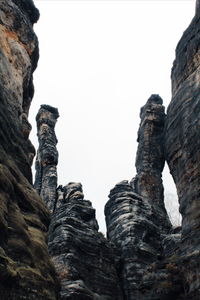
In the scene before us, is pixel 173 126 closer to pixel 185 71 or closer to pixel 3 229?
pixel 185 71

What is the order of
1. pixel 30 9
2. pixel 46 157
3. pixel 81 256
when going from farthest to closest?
pixel 46 157
pixel 81 256
pixel 30 9

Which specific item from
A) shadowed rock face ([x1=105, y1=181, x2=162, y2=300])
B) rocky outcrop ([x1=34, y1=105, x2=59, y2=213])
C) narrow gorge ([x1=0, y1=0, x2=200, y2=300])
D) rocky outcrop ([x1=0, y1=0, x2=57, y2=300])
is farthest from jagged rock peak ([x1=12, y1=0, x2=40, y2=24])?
rocky outcrop ([x1=34, y1=105, x2=59, y2=213])

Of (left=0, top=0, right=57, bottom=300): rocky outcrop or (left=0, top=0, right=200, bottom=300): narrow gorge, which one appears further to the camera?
(left=0, top=0, right=200, bottom=300): narrow gorge

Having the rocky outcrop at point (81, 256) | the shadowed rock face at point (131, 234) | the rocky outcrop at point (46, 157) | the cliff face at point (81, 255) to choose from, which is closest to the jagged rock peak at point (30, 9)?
the cliff face at point (81, 255)

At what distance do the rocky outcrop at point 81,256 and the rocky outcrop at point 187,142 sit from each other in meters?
11.3

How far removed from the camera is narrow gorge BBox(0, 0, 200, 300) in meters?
11.0

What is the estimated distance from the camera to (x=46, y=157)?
229 feet

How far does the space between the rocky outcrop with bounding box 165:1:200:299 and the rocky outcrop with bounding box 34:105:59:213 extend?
1372 inches

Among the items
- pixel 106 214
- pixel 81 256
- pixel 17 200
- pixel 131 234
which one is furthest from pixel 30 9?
pixel 106 214

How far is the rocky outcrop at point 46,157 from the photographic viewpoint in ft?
218

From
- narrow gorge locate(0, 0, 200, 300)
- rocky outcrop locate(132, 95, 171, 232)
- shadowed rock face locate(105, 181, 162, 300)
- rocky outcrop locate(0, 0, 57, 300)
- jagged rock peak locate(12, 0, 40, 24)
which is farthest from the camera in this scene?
rocky outcrop locate(132, 95, 171, 232)

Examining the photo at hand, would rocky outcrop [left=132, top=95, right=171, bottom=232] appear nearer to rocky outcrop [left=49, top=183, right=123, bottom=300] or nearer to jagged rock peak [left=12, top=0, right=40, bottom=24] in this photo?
rocky outcrop [left=49, top=183, right=123, bottom=300]

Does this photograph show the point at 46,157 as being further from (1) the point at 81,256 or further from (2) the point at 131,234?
(1) the point at 81,256

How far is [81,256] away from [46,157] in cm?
3491
